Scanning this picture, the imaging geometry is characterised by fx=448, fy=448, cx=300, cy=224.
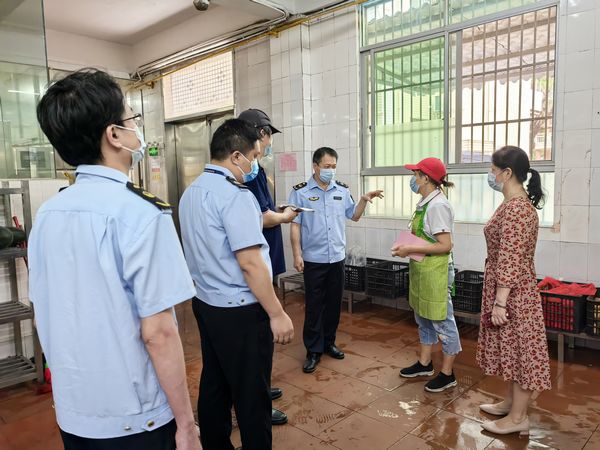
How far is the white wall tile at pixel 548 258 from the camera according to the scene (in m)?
3.48

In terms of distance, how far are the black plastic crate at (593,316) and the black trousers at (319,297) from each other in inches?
66.8

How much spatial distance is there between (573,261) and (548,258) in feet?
0.56

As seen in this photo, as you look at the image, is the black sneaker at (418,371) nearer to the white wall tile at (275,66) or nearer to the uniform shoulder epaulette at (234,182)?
the uniform shoulder epaulette at (234,182)

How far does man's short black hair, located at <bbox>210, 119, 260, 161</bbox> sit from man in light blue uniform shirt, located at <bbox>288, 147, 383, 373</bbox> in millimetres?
1373

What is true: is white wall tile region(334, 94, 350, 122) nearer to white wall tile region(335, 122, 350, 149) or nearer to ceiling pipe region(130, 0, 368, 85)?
white wall tile region(335, 122, 350, 149)

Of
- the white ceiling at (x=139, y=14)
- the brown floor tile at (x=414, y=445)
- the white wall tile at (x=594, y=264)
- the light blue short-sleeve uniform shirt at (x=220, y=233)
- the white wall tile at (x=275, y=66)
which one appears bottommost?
the brown floor tile at (x=414, y=445)

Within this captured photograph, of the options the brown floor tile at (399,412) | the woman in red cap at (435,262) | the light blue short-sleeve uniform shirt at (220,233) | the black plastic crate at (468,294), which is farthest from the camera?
the black plastic crate at (468,294)

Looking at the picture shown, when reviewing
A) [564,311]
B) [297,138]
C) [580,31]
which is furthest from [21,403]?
[580,31]

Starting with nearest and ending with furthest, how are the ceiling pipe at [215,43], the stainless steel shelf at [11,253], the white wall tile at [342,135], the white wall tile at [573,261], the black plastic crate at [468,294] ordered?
1. the stainless steel shelf at [11,253]
2. the white wall tile at [573,261]
3. the black plastic crate at [468,294]
4. the white wall tile at [342,135]
5. the ceiling pipe at [215,43]

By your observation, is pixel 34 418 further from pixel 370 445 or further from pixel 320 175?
pixel 320 175

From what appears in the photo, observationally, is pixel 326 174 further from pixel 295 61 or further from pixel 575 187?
pixel 295 61

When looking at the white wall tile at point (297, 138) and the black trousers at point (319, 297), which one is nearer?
the black trousers at point (319, 297)

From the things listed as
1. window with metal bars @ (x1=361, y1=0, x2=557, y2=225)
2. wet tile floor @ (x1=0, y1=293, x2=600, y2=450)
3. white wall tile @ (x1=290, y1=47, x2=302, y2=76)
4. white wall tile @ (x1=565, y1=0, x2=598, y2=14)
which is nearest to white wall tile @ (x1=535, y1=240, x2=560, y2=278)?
window with metal bars @ (x1=361, y1=0, x2=557, y2=225)

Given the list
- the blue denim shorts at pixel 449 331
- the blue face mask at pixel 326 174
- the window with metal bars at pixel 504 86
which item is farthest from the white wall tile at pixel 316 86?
the blue denim shorts at pixel 449 331
